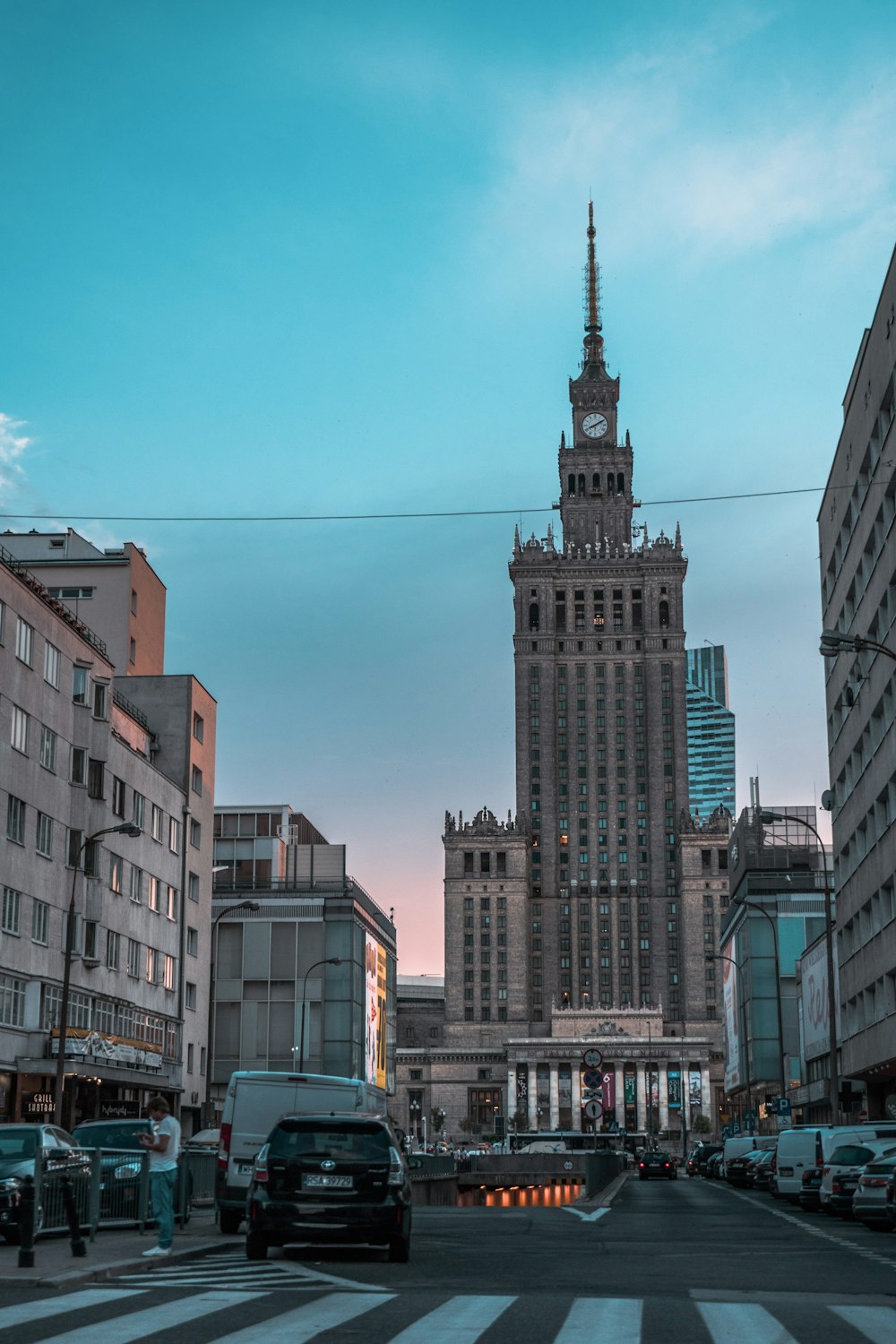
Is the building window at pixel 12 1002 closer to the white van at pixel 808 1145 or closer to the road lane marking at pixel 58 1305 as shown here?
the white van at pixel 808 1145

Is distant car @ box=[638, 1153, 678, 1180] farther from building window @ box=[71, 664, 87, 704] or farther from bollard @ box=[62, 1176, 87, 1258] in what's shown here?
bollard @ box=[62, 1176, 87, 1258]

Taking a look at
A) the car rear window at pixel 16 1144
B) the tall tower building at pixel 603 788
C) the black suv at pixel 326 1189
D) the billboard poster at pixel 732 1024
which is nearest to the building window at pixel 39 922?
the car rear window at pixel 16 1144

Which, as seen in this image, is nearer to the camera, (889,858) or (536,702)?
(889,858)

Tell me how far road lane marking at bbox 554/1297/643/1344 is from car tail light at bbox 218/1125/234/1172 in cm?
1142

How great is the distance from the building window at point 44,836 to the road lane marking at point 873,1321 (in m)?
39.4

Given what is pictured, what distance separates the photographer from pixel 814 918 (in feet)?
363

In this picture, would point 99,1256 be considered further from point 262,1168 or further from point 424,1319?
point 424,1319

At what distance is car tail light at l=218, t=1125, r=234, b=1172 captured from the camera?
957 inches

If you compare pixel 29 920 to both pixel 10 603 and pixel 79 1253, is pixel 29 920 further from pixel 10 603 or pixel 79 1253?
pixel 79 1253

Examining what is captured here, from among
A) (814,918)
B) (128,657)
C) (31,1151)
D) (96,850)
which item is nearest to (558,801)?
(814,918)

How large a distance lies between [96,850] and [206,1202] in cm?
2167

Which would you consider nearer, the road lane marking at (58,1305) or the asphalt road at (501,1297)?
the asphalt road at (501,1297)

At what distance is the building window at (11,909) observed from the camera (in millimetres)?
46250

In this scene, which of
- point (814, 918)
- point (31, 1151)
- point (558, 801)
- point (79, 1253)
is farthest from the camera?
point (558, 801)
